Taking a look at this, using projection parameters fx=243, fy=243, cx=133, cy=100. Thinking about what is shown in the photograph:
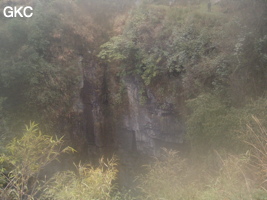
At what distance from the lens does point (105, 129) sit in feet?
34.6

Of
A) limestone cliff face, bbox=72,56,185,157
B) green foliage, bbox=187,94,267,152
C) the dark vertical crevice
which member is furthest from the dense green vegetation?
the dark vertical crevice

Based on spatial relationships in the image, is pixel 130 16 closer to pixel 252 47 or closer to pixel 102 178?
pixel 252 47

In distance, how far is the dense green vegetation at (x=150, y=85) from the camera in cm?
461

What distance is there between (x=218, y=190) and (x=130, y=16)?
28.4 ft

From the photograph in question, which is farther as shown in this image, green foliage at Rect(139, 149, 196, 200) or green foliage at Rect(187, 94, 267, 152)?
green foliage at Rect(187, 94, 267, 152)

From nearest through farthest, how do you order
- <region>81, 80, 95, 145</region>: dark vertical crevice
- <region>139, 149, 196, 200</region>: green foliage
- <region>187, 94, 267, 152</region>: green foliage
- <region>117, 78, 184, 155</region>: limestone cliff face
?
<region>139, 149, 196, 200</region>: green foliage < <region>187, 94, 267, 152</region>: green foliage < <region>117, 78, 184, 155</region>: limestone cliff face < <region>81, 80, 95, 145</region>: dark vertical crevice

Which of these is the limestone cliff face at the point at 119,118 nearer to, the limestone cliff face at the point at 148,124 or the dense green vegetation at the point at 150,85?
the limestone cliff face at the point at 148,124

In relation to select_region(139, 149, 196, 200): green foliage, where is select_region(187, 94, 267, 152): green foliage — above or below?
above

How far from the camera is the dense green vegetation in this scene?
15.1ft

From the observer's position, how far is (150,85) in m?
9.10

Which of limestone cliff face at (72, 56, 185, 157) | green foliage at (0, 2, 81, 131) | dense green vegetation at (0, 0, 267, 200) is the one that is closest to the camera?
dense green vegetation at (0, 0, 267, 200)

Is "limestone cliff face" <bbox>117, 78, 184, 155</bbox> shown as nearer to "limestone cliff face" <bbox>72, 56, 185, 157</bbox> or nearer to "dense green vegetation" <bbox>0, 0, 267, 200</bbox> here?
"limestone cliff face" <bbox>72, 56, 185, 157</bbox>

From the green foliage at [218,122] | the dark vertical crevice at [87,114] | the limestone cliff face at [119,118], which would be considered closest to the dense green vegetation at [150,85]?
the green foliage at [218,122]

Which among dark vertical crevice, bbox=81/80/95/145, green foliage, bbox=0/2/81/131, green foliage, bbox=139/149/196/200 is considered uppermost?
green foliage, bbox=0/2/81/131
